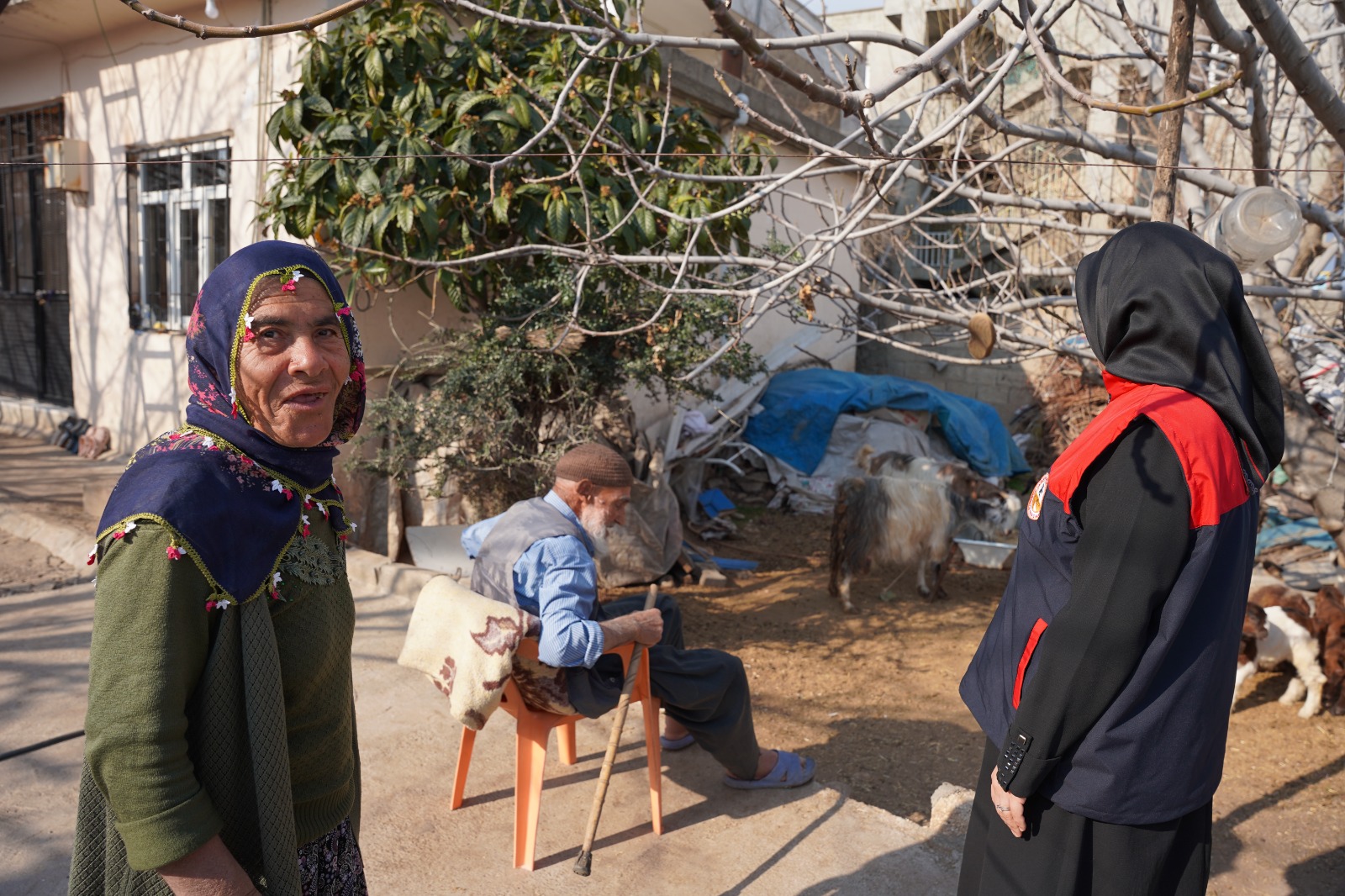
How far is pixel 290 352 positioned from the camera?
150 centimetres

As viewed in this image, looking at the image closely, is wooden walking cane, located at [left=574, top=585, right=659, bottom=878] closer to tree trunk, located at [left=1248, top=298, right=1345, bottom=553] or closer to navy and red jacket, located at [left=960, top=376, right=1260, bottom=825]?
navy and red jacket, located at [left=960, top=376, right=1260, bottom=825]

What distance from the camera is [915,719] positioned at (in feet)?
16.0

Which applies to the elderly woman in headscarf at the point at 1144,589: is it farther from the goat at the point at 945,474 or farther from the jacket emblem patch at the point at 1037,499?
the goat at the point at 945,474

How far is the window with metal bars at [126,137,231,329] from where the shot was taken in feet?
25.6

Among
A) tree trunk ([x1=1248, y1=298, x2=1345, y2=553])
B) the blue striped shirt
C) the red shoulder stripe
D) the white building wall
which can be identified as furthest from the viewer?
the white building wall

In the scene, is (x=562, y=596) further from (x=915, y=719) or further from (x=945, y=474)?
(x=945, y=474)

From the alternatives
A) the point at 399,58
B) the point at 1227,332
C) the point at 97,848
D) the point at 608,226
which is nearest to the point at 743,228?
the point at 608,226

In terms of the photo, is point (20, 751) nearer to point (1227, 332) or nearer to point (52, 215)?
point (1227, 332)

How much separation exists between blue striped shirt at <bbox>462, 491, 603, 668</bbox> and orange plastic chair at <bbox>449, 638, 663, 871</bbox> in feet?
0.40

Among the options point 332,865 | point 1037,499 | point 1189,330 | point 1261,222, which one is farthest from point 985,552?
point 332,865

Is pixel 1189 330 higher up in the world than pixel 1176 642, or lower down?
higher up

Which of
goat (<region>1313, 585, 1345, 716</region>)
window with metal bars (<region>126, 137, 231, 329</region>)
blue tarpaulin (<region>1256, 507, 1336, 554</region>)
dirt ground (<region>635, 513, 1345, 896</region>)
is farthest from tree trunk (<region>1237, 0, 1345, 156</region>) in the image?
window with metal bars (<region>126, 137, 231, 329</region>)

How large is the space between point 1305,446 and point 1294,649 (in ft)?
4.03

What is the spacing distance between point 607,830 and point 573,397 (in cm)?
295
